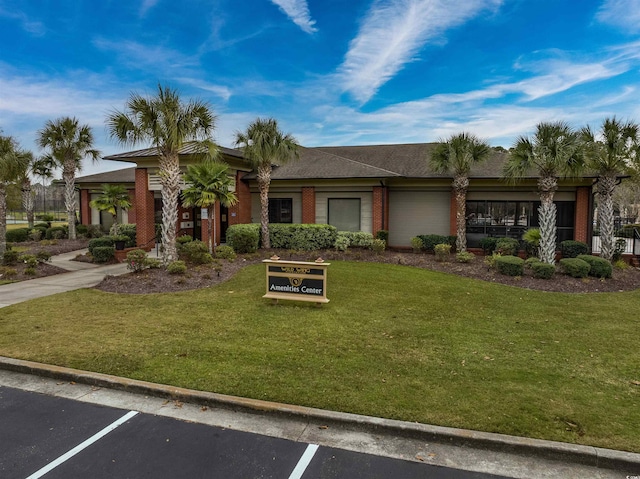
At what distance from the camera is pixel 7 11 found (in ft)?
42.0

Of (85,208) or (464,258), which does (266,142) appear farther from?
(85,208)

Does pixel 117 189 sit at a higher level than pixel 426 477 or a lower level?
higher

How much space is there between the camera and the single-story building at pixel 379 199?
1867 cm

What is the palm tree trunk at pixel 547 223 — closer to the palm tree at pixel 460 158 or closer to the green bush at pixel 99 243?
the palm tree at pixel 460 158

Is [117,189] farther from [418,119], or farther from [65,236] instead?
[418,119]

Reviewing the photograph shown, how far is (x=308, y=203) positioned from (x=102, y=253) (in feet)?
32.4

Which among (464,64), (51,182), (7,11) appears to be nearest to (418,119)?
(464,64)

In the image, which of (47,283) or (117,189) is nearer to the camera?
(47,283)

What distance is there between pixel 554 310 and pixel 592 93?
14.5 metres


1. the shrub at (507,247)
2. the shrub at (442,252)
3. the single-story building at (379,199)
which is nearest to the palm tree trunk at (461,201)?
the shrub at (442,252)

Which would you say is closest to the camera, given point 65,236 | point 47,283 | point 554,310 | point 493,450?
point 493,450

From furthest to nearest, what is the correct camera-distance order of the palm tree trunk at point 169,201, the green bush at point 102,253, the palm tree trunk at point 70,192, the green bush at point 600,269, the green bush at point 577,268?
the palm tree trunk at point 70,192, the green bush at point 102,253, the palm tree trunk at point 169,201, the green bush at point 600,269, the green bush at point 577,268

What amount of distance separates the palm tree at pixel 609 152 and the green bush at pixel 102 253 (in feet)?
63.0

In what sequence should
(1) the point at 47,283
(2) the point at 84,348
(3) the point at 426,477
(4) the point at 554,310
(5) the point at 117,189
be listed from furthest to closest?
(5) the point at 117,189, (1) the point at 47,283, (4) the point at 554,310, (2) the point at 84,348, (3) the point at 426,477
